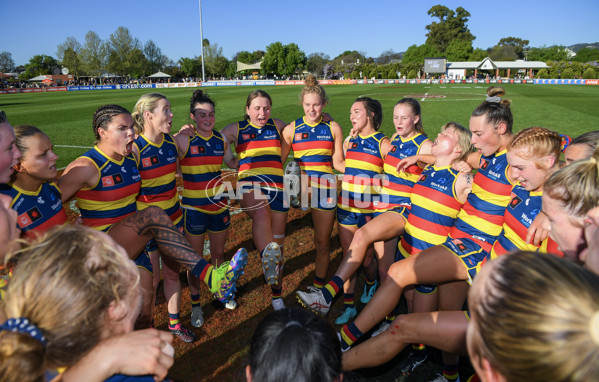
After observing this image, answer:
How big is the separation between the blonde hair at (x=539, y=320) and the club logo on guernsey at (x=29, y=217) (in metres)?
3.23

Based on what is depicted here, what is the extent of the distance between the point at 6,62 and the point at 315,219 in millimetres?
148556

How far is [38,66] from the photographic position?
97.6 m

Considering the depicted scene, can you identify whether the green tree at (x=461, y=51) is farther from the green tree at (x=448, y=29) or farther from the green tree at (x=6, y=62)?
the green tree at (x=6, y=62)

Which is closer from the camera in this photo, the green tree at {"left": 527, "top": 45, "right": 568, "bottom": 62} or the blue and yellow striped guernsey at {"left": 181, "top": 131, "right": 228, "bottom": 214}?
the blue and yellow striped guernsey at {"left": 181, "top": 131, "right": 228, "bottom": 214}

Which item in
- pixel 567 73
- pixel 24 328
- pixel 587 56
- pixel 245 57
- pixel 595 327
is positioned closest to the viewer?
pixel 595 327

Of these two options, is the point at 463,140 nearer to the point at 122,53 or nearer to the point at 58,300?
the point at 58,300

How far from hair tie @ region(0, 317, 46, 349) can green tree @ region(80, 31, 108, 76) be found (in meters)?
91.3

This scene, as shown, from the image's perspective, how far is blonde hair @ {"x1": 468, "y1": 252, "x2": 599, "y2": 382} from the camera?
3.36ft

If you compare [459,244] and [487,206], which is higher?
[487,206]

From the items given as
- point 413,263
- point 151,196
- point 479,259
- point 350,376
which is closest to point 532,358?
point 413,263

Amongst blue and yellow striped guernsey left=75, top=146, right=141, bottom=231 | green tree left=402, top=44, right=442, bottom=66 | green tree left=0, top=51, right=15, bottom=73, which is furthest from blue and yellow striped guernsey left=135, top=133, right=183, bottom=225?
green tree left=0, top=51, right=15, bottom=73

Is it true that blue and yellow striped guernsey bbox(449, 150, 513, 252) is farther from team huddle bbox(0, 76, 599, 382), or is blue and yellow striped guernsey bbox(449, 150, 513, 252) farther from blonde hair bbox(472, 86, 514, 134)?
blonde hair bbox(472, 86, 514, 134)

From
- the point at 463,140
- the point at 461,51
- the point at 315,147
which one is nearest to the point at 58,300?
the point at 463,140

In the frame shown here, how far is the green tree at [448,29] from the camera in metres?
101
